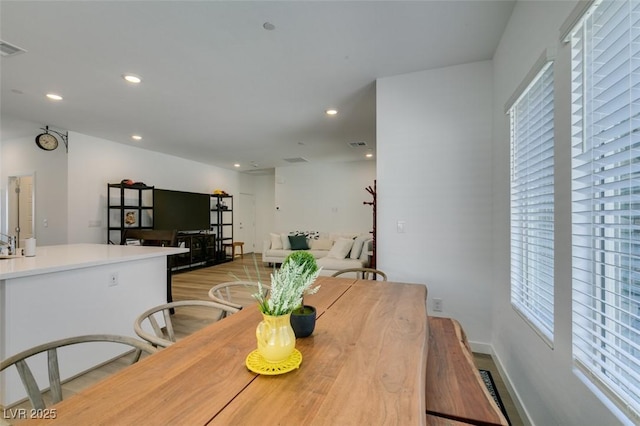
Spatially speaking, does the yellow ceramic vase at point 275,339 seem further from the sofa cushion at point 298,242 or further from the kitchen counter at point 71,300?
the sofa cushion at point 298,242

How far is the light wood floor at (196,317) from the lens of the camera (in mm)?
2000

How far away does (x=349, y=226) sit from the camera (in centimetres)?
745

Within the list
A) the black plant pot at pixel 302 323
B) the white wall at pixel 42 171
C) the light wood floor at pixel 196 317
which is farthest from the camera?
the white wall at pixel 42 171

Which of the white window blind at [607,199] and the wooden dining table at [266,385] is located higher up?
the white window blind at [607,199]

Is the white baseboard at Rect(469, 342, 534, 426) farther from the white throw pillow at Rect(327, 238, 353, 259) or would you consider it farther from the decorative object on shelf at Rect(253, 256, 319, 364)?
the white throw pillow at Rect(327, 238, 353, 259)

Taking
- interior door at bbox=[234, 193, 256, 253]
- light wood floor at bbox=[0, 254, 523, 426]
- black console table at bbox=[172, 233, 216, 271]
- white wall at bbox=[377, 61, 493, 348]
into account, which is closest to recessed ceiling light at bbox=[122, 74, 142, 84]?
light wood floor at bbox=[0, 254, 523, 426]

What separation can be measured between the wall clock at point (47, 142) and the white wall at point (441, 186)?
5.17m

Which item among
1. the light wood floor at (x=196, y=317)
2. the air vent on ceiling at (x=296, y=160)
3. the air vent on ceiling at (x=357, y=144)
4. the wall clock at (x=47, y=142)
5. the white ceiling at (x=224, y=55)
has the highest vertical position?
the white ceiling at (x=224, y=55)

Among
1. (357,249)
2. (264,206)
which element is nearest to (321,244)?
(357,249)

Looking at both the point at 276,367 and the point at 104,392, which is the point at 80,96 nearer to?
the point at 104,392

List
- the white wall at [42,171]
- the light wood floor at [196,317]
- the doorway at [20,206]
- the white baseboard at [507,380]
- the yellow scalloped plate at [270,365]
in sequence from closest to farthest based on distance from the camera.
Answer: the yellow scalloped plate at [270,365]
the white baseboard at [507,380]
the light wood floor at [196,317]
the white wall at [42,171]
the doorway at [20,206]

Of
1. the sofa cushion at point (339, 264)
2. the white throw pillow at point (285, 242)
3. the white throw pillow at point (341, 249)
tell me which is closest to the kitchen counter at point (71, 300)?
the sofa cushion at point (339, 264)

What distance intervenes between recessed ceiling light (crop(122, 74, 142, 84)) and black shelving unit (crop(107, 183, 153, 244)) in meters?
3.07

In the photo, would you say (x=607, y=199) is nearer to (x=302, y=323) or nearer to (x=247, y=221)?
(x=302, y=323)
